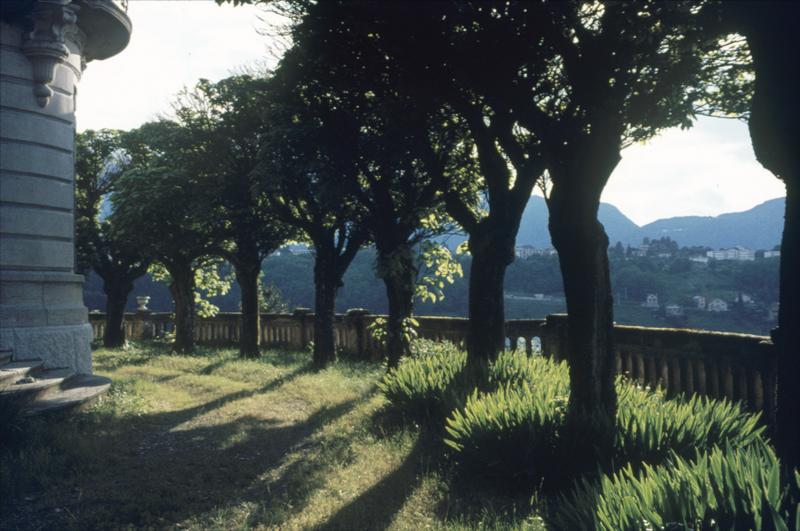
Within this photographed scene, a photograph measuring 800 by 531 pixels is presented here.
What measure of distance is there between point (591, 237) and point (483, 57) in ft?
10.7

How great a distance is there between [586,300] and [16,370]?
8547mm

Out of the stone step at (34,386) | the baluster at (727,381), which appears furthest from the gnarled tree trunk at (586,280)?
the stone step at (34,386)

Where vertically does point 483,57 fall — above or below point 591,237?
above

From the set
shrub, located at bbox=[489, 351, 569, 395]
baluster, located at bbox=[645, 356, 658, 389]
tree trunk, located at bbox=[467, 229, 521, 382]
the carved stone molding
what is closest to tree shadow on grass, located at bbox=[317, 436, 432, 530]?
shrub, located at bbox=[489, 351, 569, 395]

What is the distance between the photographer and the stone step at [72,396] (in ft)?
26.5

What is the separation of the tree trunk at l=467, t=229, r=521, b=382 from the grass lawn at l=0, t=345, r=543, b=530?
2064 mm

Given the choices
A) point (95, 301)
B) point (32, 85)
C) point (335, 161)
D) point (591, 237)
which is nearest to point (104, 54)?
point (32, 85)

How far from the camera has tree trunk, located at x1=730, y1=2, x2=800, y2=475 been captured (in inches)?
157

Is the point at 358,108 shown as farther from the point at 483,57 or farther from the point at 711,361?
the point at 711,361

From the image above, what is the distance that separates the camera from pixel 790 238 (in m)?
4.08

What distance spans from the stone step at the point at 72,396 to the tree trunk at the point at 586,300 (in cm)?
681

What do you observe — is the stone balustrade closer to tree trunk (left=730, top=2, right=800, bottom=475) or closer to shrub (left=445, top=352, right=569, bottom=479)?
shrub (left=445, top=352, right=569, bottom=479)

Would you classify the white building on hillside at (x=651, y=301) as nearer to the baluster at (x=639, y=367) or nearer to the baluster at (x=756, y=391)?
the baluster at (x=639, y=367)

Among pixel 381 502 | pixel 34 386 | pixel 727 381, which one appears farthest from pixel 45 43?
pixel 727 381
